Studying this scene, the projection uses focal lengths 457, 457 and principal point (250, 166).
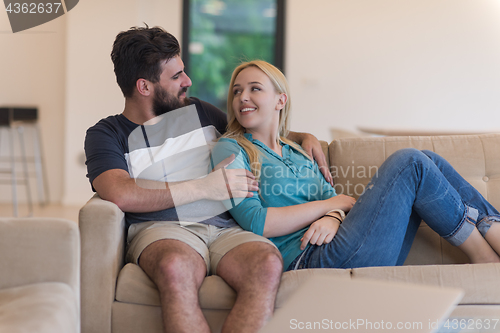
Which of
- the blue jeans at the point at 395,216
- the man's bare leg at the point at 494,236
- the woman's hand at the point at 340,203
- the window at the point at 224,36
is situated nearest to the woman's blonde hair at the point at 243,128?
the woman's hand at the point at 340,203

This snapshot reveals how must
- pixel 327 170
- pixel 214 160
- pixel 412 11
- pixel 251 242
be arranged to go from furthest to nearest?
pixel 412 11 < pixel 327 170 < pixel 214 160 < pixel 251 242

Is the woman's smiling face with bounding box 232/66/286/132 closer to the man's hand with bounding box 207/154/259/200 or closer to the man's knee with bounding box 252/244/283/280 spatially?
the man's hand with bounding box 207/154/259/200

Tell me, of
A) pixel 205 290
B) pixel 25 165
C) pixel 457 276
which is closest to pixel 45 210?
pixel 25 165

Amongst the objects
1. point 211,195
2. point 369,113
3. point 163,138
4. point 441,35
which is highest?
point 441,35

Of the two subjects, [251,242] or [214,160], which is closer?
[251,242]

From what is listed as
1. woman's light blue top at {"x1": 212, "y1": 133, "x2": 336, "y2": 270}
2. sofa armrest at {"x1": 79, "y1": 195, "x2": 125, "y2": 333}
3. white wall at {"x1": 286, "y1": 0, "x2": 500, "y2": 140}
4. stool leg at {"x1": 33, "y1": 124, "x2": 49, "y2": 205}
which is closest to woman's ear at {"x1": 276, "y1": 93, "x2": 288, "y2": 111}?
woman's light blue top at {"x1": 212, "y1": 133, "x2": 336, "y2": 270}

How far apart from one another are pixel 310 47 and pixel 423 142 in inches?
127

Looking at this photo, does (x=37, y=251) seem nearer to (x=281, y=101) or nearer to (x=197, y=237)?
(x=197, y=237)

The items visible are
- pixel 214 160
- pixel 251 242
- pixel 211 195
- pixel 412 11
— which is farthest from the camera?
pixel 412 11

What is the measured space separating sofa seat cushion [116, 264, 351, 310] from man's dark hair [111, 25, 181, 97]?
0.78 meters

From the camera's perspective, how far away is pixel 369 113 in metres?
5.00

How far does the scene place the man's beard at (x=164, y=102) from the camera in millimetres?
1859

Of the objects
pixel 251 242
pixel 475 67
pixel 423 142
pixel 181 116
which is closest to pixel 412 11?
pixel 475 67

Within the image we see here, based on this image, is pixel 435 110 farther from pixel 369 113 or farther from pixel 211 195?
pixel 211 195
